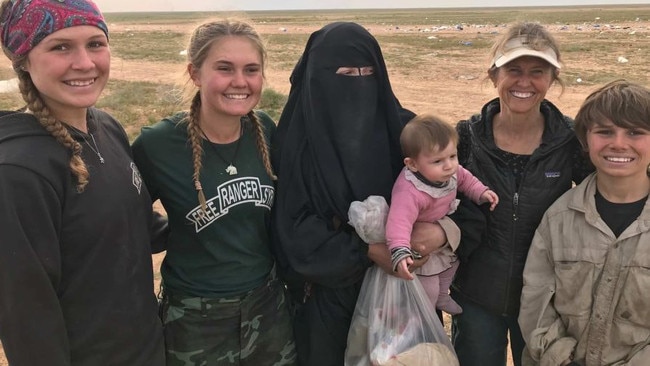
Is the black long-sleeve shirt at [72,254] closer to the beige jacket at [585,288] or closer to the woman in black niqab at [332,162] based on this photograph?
the woman in black niqab at [332,162]

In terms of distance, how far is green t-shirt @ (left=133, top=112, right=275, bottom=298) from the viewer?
2.43 metres

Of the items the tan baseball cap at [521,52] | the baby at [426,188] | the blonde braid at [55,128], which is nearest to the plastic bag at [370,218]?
the baby at [426,188]

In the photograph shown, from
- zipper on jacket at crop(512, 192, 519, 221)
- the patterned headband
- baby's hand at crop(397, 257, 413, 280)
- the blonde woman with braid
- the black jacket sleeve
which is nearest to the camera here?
the black jacket sleeve

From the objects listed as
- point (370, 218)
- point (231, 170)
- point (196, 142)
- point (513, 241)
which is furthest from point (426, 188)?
point (196, 142)

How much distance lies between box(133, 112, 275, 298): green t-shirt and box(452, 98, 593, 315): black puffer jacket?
982 mm

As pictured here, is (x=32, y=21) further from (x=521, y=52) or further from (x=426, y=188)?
(x=521, y=52)

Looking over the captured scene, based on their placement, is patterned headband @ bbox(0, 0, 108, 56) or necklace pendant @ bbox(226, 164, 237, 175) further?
necklace pendant @ bbox(226, 164, 237, 175)

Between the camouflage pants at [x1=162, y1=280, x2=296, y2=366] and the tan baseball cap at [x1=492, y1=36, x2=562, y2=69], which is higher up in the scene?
the tan baseball cap at [x1=492, y1=36, x2=562, y2=69]

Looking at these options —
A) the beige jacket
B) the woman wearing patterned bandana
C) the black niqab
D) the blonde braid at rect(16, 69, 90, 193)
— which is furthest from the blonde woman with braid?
the beige jacket

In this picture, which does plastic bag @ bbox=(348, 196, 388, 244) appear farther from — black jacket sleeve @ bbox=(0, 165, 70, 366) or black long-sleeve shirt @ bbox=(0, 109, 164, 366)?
black jacket sleeve @ bbox=(0, 165, 70, 366)

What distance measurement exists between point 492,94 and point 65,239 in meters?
13.9

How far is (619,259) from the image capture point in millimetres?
2205

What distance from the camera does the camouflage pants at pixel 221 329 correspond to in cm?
245

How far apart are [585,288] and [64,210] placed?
2.01 m
